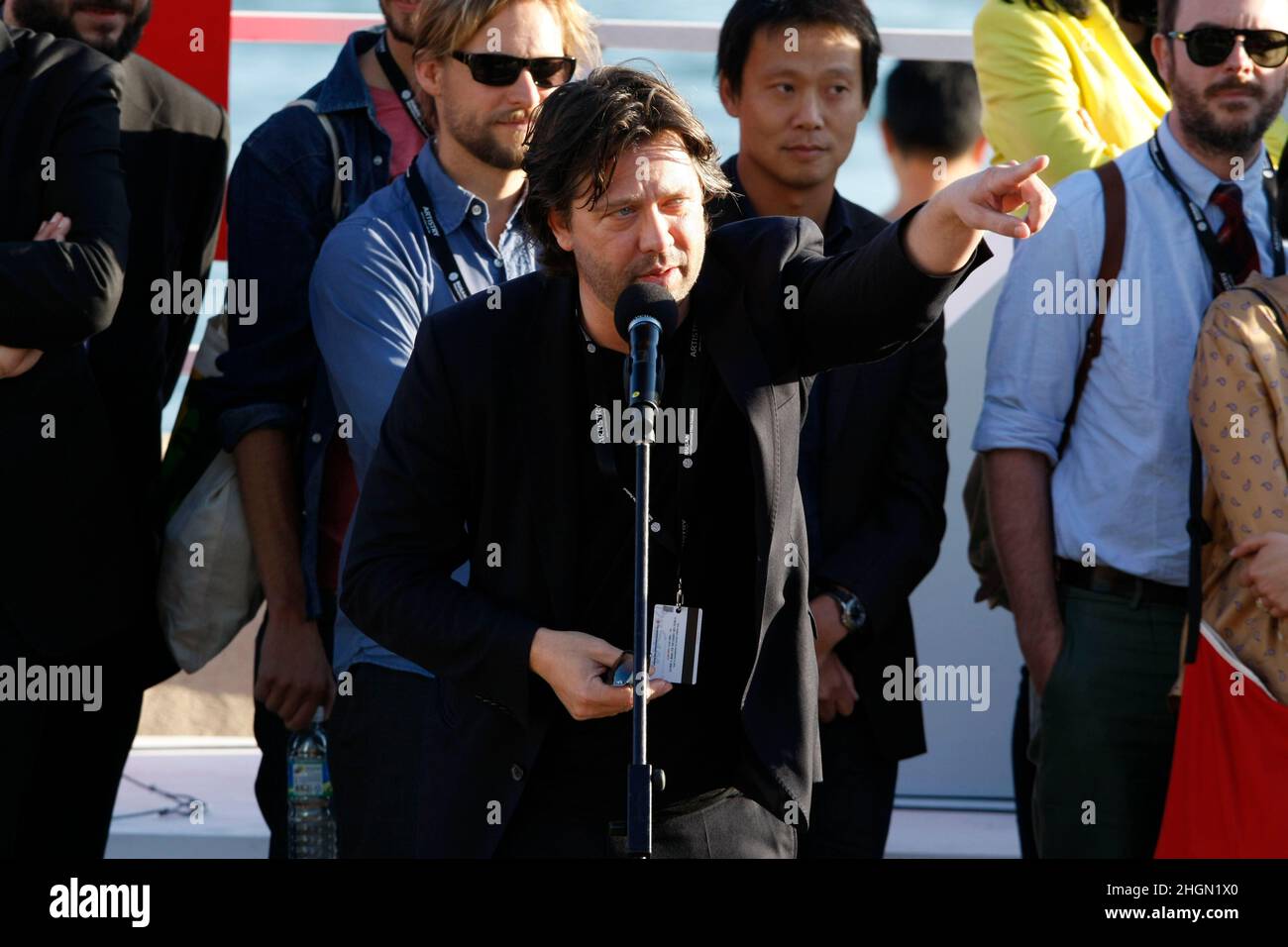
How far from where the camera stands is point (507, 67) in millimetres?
4156

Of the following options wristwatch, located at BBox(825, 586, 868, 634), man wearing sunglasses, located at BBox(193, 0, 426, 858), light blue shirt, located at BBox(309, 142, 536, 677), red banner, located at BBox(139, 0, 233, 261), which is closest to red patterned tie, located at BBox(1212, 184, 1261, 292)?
wristwatch, located at BBox(825, 586, 868, 634)

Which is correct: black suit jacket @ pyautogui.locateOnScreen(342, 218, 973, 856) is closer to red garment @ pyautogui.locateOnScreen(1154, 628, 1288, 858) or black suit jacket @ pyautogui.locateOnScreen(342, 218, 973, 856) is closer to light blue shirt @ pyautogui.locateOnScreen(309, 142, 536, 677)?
light blue shirt @ pyautogui.locateOnScreen(309, 142, 536, 677)

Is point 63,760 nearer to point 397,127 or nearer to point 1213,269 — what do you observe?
point 397,127

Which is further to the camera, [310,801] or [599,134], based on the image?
[310,801]

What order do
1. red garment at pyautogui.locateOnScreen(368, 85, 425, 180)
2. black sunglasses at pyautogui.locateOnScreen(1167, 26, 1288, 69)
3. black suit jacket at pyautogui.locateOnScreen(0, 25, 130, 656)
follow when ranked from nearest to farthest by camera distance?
black suit jacket at pyautogui.locateOnScreen(0, 25, 130, 656) < black sunglasses at pyautogui.locateOnScreen(1167, 26, 1288, 69) < red garment at pyautogui.locateOnScreen(368, 85, 425, 180)

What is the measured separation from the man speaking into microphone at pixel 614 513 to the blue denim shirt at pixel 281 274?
1.17 metres


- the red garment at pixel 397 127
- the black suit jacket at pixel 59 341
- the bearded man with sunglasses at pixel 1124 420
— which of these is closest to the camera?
the black suit jacket at pixel 59 341

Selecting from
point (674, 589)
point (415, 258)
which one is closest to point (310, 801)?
point (415, 258)

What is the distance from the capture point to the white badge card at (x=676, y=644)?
304 cm

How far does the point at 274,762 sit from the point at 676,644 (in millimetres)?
1836

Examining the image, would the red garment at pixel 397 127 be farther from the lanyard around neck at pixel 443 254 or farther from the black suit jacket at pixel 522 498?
the black suit jacket at pixel 522 498

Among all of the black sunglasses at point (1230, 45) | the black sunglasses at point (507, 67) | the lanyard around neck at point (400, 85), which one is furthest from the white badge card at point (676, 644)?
the black sunglasses at point (1230, 45)

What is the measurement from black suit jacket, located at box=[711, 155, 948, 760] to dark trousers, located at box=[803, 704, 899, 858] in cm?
3

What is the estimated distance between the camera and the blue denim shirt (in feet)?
14.5
